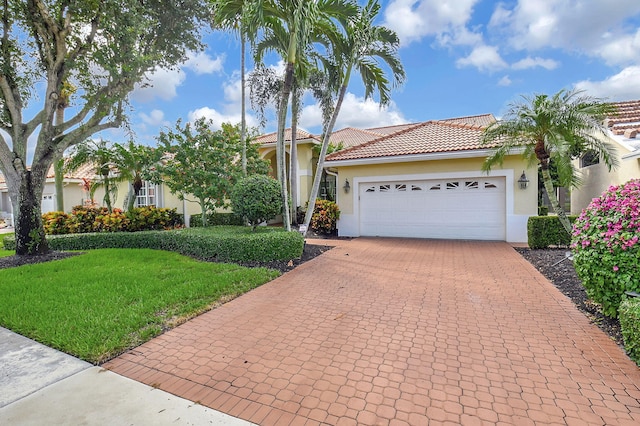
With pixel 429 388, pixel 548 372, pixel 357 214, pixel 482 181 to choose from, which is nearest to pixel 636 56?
pixel 482 181

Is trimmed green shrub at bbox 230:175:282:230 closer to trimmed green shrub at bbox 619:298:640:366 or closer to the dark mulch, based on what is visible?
the dark mulch

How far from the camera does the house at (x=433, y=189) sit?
11.4 metres

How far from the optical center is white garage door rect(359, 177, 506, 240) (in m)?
11.8

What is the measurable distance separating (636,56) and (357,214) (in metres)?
10.6

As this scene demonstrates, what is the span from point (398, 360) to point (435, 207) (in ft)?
32.4

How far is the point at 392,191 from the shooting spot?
13.4m

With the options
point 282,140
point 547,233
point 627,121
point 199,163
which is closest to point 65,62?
point 199,163

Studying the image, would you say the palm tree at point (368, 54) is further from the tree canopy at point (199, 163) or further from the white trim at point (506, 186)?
the tree canopy at point (199, 163)

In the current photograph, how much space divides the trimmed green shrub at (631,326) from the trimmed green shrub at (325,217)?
34.6 feet

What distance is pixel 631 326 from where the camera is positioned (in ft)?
11.7

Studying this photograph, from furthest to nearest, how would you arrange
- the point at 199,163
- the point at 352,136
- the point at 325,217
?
the point at 352,136 < the point at 325,217 < the point at 199,163

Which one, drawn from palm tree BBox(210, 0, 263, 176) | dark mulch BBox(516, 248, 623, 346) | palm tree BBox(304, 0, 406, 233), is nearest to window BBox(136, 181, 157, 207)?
palm tree BBox(210, 0, 263, 176)

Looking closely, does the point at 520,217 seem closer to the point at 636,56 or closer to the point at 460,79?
the point at 636,56

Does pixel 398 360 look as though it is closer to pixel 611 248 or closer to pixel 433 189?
pixel 611 248
